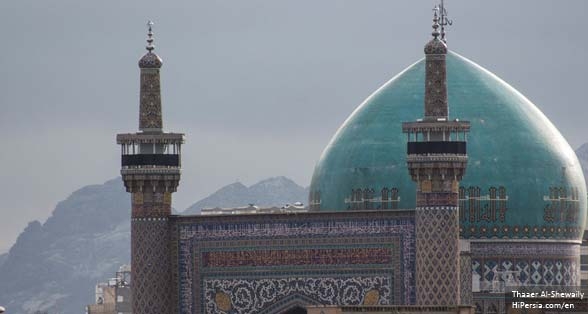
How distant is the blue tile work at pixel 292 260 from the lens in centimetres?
6931

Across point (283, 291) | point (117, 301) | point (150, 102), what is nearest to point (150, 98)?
point (150, 102)

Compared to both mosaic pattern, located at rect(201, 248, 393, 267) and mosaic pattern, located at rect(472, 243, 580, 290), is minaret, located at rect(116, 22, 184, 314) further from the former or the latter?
mosaic pattern, located at rect(472, 243, 580, 290)

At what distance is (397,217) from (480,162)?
5.18 meters

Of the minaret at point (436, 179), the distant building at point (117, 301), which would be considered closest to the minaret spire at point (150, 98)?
the minaret at point (436, 179)

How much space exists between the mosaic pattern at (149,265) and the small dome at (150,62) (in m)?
3.78

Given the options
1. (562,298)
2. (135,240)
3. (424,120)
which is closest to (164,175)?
(135,240)

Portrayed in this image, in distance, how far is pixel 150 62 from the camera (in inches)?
2832

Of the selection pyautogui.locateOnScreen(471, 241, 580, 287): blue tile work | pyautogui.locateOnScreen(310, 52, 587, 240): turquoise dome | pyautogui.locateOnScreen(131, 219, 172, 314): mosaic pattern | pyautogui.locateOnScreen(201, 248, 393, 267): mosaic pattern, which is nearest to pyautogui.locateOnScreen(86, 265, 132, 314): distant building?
pyautogui.locateOnScreen(310, 52, 587, 240): turquoise dome

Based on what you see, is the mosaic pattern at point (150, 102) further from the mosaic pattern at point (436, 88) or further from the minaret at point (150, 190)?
the mosaic pattern at point (436, 88)

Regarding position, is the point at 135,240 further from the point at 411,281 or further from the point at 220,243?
the point at 411,281

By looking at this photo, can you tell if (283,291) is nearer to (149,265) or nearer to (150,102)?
(149,265)

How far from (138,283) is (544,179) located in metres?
10.7

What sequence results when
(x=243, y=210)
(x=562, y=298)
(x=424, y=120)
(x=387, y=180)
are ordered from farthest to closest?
(x=243, y=210) → (x=387, y=180) → (x=424, y=120) → (x=562, y=298)

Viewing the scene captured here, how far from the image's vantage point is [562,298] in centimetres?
6100
